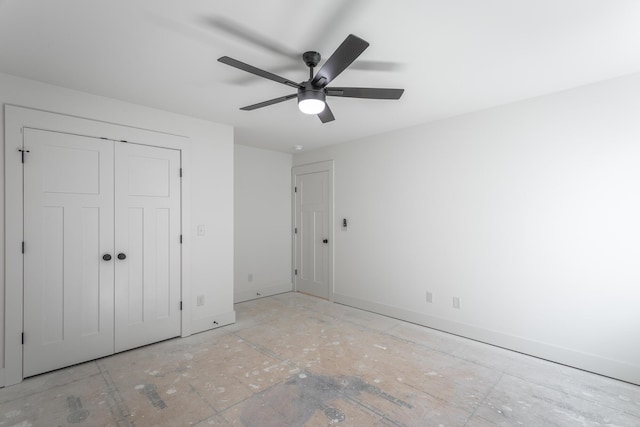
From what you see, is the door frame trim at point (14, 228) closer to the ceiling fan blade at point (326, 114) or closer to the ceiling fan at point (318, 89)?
the ceiling fan at point (318, 89)

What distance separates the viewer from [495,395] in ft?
7.32

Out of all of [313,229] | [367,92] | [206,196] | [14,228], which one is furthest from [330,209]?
[14,228]

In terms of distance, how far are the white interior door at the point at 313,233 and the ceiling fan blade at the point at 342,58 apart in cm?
285

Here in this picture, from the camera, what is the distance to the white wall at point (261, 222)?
184 inches

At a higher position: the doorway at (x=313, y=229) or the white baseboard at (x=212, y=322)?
the doorway at (x=313, y=229)

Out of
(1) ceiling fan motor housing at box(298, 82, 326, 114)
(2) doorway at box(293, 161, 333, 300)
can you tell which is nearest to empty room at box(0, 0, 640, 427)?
(1) ceiling fan motor housing at box(298, 82, 326, 114)

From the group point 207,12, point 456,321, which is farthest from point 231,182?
point 456,321

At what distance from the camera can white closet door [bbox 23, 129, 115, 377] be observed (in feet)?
8.14

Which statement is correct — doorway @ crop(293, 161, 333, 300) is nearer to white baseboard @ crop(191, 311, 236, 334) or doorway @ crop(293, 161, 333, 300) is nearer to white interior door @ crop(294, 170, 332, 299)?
white interior door @ crop(294, 170, 332, 299)

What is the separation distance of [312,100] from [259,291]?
358cm

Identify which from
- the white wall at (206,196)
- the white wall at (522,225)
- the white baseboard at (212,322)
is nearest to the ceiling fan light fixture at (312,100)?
the white wall at (206,196)

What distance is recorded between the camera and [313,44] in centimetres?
193

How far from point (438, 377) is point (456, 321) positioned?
107 cm

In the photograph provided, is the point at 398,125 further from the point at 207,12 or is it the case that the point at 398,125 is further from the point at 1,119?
the point at 1,119
